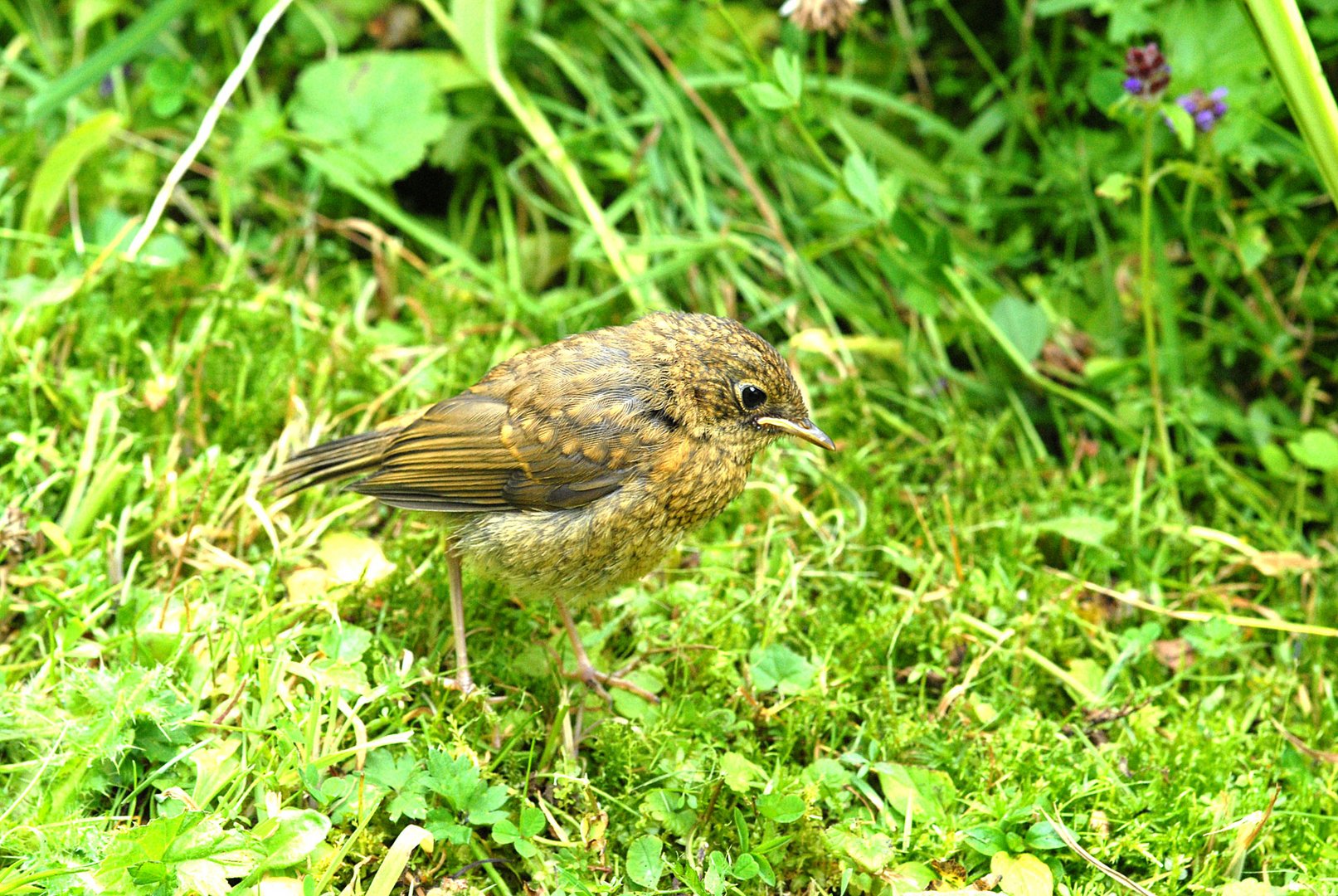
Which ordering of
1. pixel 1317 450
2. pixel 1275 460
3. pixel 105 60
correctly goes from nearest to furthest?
1. pixel 1317 450
2. pixel 1275 460
3. pixel 105 60

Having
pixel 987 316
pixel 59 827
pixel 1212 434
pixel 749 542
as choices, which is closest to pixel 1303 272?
pixel 1212 434

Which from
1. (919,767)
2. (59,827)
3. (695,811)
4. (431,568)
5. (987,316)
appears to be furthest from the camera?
(987,316)

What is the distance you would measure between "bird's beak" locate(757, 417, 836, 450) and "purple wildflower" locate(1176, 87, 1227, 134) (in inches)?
73.1

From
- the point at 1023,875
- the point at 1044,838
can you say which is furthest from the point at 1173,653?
the point at 1023,875

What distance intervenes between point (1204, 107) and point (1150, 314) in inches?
27.7

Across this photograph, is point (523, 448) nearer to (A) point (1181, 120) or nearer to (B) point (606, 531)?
(B) point (606, 531)

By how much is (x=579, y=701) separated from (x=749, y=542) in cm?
86

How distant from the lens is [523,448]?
3.50m

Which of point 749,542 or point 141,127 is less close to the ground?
point 141,127

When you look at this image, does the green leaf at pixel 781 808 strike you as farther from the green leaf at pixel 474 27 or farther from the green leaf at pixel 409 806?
the green leaf at pixel 474 27

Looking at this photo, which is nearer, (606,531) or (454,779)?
(454,779)

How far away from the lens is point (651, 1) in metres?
5.38

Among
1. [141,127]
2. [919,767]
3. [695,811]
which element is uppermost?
[141,127]

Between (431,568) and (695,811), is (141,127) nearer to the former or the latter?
(431,568)
